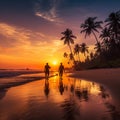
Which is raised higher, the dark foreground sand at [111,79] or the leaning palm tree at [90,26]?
the leaning palm tree at [90,26]

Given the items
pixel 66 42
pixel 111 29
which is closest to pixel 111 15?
pixel 111 29

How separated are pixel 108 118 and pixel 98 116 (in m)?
0.43

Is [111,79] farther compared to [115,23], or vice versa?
[115,23]

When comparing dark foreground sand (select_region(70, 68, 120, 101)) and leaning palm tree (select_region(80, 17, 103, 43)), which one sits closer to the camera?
dark foreground sand (select_region(70, 68, 120, 101))

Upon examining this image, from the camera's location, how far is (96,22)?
56031mm

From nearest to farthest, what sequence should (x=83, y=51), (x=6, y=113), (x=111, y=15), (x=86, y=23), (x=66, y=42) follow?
(x=6, y=113) → (x=111, y=15) → (x=86, y=23) → (x=66, y=42) → (x=83, y=51)

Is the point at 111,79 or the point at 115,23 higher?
the point at 115,23

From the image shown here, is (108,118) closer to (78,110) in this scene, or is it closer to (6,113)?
(78,110)

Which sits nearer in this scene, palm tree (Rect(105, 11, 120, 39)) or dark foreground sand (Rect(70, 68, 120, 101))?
dark foreground sand (Rect(70, 68, 120, 101))

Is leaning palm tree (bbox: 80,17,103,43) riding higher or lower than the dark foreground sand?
higher

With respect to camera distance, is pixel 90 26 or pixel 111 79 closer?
pixel 111 79

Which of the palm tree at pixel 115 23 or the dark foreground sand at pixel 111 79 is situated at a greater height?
the palm tree at pixel 115 23

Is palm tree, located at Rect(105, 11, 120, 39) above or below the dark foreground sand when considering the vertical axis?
above

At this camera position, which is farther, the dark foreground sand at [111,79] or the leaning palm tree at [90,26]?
the leaning palm tree at [90,26]
